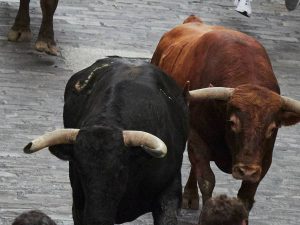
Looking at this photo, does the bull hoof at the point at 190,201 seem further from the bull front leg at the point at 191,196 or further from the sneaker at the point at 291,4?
the sneaker at the point at 291,4

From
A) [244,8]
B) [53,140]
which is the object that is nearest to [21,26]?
[244,8]

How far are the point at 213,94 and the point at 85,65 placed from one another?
484 cm

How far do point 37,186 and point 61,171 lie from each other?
43 centimetres

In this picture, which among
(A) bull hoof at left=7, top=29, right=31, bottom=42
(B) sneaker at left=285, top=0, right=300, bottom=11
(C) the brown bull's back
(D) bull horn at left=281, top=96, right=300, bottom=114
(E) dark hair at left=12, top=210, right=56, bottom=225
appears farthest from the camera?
(B) sneaker at left=285, top=0, right=300, bottom=11

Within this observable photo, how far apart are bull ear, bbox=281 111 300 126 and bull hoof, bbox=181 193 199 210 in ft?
5.07

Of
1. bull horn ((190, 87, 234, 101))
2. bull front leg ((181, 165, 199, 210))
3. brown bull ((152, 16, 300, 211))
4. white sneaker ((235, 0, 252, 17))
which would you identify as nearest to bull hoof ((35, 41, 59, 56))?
white sneaker ((235, 0, 252, 17))

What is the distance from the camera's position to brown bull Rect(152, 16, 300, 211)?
7848 millimetres

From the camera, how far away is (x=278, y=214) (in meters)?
9.47

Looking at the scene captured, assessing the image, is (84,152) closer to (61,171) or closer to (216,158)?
(216,158)

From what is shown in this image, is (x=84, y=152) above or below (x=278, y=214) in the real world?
above

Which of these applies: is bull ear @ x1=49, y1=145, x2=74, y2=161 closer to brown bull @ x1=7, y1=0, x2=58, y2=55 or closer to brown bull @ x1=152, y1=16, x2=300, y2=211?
brown bull @ x1=152, y1=16, x2=300, y2=211

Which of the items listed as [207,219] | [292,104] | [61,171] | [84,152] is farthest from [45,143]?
[61,171]

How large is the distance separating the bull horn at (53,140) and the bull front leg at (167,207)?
1.03 meters

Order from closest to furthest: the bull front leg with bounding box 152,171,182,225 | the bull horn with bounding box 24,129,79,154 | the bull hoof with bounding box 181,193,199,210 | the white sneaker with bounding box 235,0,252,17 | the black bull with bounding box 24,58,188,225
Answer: the black bull with bounding box 24,58,188,225
the bull horn with bounding box 24,129,79,154
the bull front leg with bounding box 152,171,182,225
the bull hoof with bounding box 181,193,199,210
the white sneaker with bounding box 235,0,252,17
